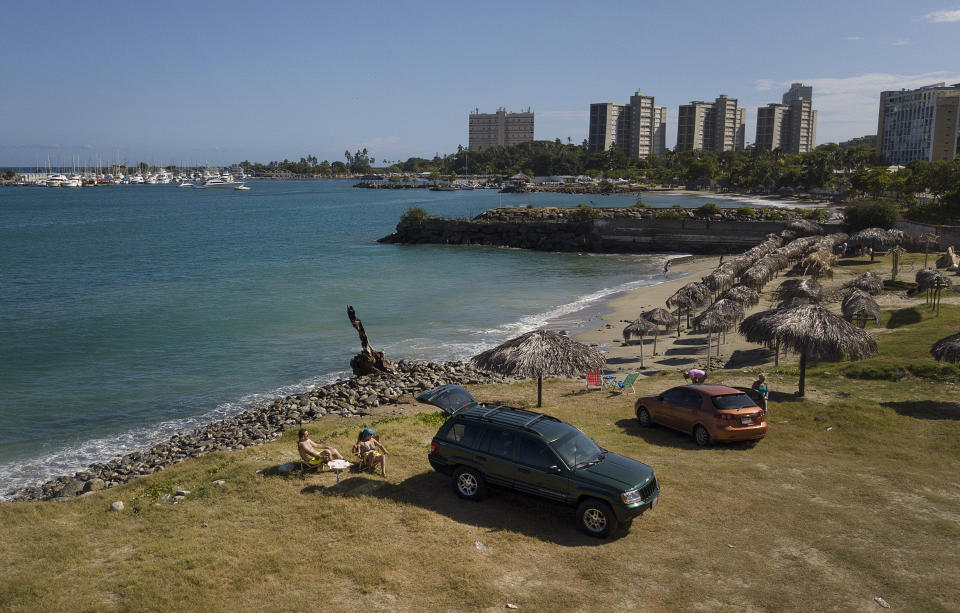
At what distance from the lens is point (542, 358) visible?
15438 mm

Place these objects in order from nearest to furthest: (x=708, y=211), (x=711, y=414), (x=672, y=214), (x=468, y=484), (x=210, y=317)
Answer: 1. (x=468, y=484)
2. (x=711, y=414)
3. (x=210, y=317)
4. (x=708, y=211)
5. (x=672, y=214)

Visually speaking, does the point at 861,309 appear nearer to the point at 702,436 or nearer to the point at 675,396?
the point at 675,396

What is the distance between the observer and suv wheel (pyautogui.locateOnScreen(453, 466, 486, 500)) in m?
9.91

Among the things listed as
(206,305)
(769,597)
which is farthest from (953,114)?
(769,597)

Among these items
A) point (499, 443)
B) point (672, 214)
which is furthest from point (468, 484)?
point (672, 214)

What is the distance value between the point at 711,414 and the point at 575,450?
15.6ft

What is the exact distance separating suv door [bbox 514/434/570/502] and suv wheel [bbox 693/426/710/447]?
5.19m

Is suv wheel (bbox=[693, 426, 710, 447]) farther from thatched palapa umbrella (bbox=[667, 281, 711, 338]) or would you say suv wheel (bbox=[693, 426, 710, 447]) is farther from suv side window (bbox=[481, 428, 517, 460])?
thatched palapa umbrella (bbox=[667, 281, 711, 338])

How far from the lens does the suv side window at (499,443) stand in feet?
31.5

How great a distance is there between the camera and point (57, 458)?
55.8 ft

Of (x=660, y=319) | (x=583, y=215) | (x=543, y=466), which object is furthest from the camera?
(x=583, y=215)

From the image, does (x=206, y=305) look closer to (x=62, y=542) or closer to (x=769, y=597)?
(x=62, y=542)

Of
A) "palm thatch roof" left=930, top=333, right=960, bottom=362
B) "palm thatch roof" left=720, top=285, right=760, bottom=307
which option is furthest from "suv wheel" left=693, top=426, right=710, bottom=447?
"palm thatch roof" left=720, top=285, right=760, bottom=307

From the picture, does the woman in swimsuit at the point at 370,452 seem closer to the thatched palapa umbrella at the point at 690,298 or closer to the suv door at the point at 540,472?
the suv door at the point at 540,472
